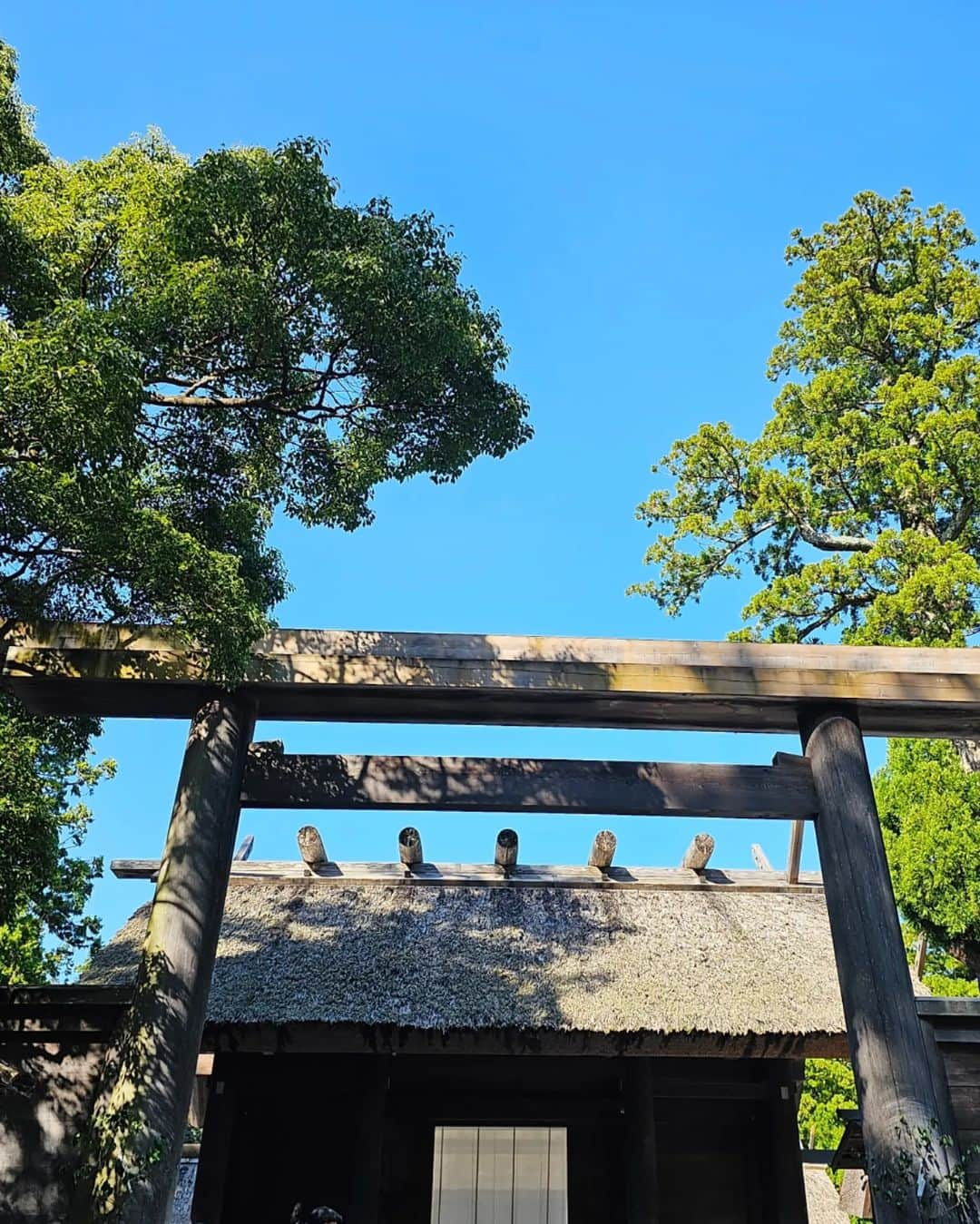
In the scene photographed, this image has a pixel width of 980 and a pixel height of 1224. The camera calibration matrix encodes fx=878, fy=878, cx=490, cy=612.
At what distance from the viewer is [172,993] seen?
3.99 m

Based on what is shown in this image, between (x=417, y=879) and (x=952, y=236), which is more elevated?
(x=952, y=236)

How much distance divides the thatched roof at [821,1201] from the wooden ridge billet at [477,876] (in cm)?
330

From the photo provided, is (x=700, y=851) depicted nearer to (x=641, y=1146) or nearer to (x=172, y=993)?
(x=641, y=1146)

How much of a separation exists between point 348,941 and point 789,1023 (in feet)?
12.0

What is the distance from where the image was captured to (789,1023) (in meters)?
6.77

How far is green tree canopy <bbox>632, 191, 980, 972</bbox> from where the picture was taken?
9.59 metres

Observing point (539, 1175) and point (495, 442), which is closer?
point (495, 442)

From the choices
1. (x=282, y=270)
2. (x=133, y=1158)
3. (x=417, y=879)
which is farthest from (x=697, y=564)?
(x=133, y=1158)

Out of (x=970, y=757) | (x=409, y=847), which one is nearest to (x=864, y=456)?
(x=970, y=757)

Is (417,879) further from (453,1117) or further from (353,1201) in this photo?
(353,1201)

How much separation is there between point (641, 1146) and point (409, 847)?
3293mm

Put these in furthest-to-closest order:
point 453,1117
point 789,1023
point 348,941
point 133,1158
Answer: point 453,1117, point 348,941, point 789,1023, point 133,1158

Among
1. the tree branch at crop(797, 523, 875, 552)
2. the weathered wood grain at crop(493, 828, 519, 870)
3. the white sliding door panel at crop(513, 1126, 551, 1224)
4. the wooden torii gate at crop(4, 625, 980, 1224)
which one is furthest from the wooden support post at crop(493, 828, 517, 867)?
the tree branch at crop(797, 523, 875, 552)

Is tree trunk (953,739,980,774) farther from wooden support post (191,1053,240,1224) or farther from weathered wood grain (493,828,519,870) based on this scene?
wooden support post (191,1053,240,1224)
